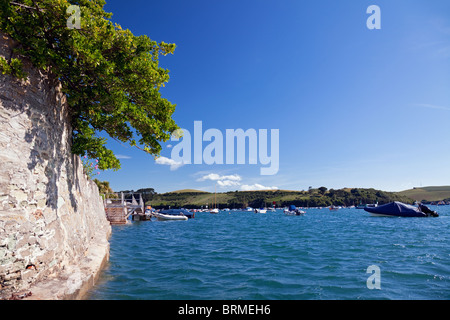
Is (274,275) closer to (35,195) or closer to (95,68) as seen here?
(35,195)

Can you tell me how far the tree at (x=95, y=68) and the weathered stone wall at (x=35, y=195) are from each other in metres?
0.51

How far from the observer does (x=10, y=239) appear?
19.2ft

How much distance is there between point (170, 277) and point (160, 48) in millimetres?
9639

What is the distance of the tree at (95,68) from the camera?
22.1 ft

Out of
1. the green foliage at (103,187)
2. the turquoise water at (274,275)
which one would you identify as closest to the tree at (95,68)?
the turquoise water at (274,275)

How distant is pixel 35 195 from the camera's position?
22.6 feet

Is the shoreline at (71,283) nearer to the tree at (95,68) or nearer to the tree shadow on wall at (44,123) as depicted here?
the tree shadow on wall at (44,123)

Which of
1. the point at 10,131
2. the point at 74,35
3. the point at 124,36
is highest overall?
the point at 124,36

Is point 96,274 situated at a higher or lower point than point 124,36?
lower

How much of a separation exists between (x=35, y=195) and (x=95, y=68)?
4.31 m

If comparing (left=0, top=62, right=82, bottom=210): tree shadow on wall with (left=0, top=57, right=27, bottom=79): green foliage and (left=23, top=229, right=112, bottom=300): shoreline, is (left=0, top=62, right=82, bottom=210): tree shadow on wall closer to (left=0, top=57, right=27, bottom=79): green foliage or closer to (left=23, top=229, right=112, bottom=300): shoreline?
(left=0, top=57, right=27, bottom=79): green foliage

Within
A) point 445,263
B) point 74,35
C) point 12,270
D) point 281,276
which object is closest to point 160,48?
point 74,35

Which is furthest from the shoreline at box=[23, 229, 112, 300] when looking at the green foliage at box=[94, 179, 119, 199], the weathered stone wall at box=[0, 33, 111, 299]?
the green foliage at box=[94, 179, 119, 199]
